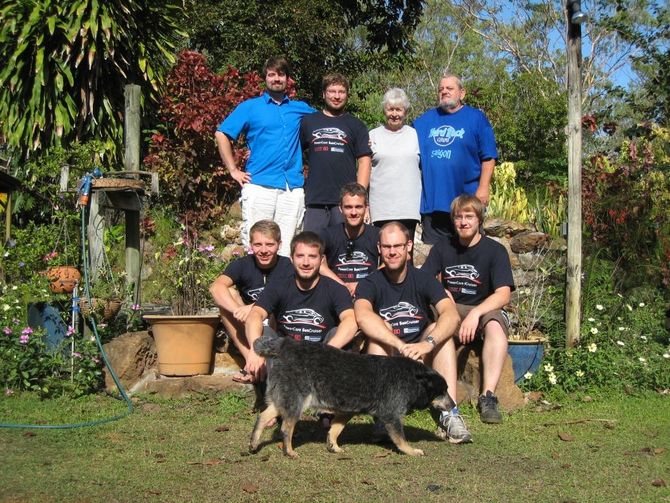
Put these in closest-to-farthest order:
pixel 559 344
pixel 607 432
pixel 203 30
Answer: pixel 607 432
pixel 559 344
pixel 203 30

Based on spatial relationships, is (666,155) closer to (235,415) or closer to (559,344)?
(559,344)

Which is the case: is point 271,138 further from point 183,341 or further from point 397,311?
point 397,311

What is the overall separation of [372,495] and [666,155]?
6899 millimetres

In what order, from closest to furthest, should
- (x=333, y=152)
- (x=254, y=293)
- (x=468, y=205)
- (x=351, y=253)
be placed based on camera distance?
(x=468, y=205) < (x=254, y=293) < (x=351, y=253) < (x=333, y=152)

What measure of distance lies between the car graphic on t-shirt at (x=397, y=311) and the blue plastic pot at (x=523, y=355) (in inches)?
56.4

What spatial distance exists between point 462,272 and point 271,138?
69.6 inches

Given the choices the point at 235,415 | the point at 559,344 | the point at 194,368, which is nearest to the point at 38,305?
the point at 194,368

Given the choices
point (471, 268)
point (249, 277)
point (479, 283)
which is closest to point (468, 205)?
point (471, 268)

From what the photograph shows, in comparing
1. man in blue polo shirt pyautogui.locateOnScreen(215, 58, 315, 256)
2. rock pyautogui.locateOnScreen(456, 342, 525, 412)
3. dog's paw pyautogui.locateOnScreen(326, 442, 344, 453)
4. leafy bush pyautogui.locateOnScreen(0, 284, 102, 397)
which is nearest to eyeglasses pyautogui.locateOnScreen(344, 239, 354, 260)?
man in blue polo shirt pyautogui.locateOnScreen(215, 58, 315, 256)

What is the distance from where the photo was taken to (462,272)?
568 cm

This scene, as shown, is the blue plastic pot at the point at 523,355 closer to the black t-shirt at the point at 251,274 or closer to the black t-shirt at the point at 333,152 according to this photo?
the black t-shirt at the point at 333,152

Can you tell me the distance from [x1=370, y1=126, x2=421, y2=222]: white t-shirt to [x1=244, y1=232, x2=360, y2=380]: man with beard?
45.8 inches

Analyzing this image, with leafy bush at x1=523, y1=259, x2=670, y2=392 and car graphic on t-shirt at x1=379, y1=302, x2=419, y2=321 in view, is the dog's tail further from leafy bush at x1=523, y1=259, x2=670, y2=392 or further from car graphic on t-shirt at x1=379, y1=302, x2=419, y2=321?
leafy bush at x1=523, y1=259, x2=670, y2=392

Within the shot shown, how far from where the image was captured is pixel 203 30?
12.2 m
